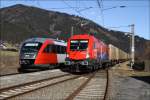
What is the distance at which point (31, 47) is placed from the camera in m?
33.3

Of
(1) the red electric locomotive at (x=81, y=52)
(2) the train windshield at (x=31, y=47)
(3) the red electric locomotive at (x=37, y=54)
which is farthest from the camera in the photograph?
(2) the train windshield at (x=31, y=47)

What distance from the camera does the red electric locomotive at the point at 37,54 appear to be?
3266cm

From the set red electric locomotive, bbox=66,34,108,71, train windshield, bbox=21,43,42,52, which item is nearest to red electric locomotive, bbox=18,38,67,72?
train windshield, bbox=21,43,42,52

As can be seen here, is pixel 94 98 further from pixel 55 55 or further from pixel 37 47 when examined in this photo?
pixel 55 55

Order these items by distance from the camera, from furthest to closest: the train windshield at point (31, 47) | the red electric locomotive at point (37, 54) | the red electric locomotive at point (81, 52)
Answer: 1. the train windshield at point (31, 47)
2. the red electric locomotive at point (37, 54)
3. the red electric locomotive at point (81, 52)

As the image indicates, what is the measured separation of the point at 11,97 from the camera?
14906mm

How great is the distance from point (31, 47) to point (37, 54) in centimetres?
83

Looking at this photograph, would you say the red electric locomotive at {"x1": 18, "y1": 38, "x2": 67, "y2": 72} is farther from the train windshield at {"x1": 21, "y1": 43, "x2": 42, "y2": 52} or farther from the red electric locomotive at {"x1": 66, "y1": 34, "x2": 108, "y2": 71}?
the red electric locomotive at {"x1": 66, "y1": 34, "x2": 108, "y2": 71}

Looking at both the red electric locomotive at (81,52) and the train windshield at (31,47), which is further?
the train windshield at (31,47)

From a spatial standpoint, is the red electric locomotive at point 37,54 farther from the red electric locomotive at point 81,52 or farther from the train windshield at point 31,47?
the red electric locomotive at point 81,52

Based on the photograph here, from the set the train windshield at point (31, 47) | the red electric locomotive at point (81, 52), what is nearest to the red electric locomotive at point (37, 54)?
the train windshield at point (31, 47)

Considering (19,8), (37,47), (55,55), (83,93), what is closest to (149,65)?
(55,55)

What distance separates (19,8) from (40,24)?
18860 mm

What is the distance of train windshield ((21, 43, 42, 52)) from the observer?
3306 cm
